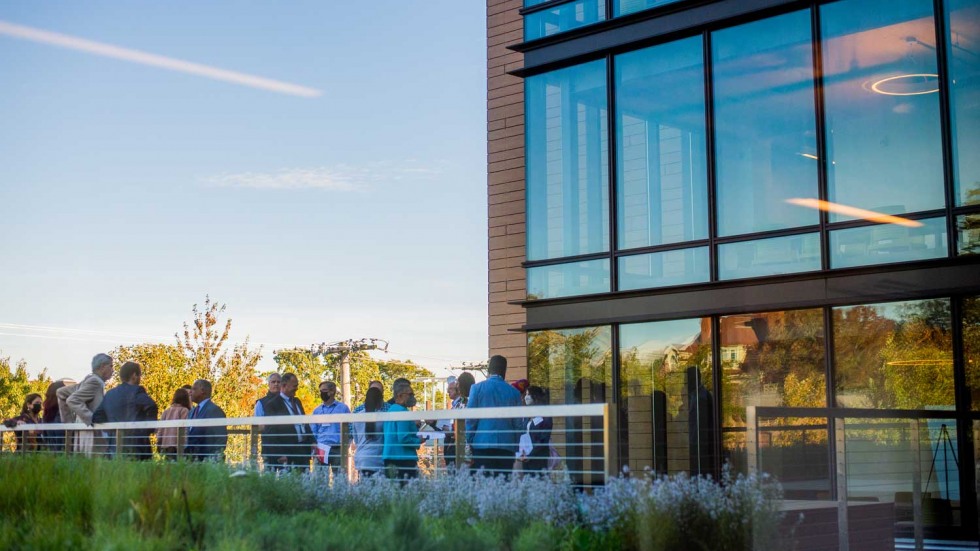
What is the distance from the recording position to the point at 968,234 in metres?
11.2

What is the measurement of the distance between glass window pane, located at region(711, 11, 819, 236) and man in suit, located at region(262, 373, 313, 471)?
4942 mm

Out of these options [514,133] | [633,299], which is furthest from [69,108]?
[514,133]

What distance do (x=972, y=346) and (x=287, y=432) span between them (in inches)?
260

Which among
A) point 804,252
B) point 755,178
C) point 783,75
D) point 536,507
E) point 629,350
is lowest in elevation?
point 536,507

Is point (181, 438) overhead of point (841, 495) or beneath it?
overhead

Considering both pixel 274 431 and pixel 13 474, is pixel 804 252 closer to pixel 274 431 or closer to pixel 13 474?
pixel 274 431

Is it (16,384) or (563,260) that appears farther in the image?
(563,260)

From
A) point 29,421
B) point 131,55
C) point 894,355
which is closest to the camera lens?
point 131,55

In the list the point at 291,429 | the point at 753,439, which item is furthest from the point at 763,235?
the point at 291,429

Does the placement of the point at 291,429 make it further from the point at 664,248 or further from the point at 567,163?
the point at 567,163

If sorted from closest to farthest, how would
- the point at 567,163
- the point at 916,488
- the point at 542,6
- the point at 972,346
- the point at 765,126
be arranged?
the point at 916,488 < the point at 972,346 < the point at 765,126 < the point at 567,163 < the point at 542,6

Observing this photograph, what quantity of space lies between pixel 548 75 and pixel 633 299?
126 inches

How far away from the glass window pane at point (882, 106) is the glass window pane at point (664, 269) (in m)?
1.62

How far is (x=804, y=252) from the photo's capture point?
12.1 meters
